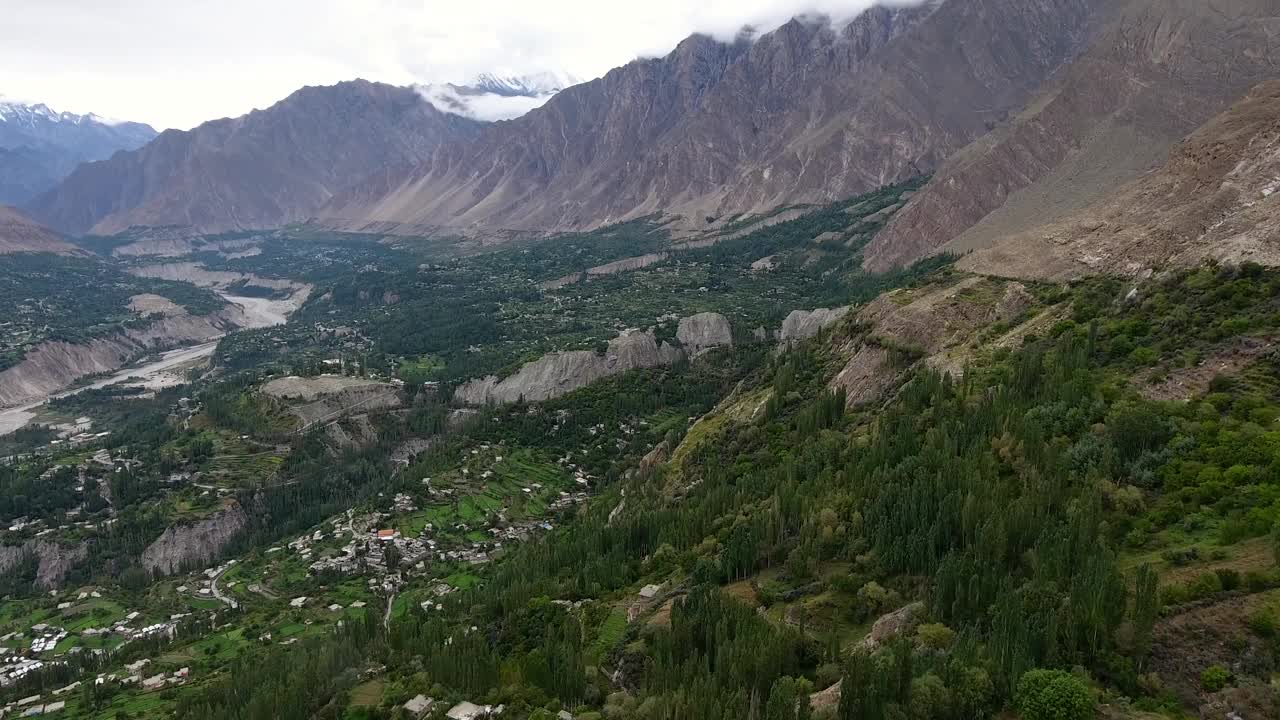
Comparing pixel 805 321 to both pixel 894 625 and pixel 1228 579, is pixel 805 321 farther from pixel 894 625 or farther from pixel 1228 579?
pixel 1228 579

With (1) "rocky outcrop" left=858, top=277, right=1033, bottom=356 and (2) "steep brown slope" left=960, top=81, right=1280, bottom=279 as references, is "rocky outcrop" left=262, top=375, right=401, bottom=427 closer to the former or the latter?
(1) "rocky outcrop" left=858, top=277, right=1033, bottom=356

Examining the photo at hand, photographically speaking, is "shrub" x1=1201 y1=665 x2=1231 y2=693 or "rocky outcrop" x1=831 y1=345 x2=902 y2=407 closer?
"shrub" x1=1201 y1=665 x2=1231 y2=693

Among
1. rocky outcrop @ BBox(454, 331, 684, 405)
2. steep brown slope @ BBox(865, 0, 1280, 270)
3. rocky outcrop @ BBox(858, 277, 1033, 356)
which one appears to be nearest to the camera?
rocky outcrop @ BBox(858, 277, 1033, 356)

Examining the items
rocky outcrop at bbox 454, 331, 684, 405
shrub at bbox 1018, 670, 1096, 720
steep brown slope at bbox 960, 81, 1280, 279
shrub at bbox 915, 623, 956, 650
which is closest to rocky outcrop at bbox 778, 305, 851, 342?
rocky outcrop at bbox 454, 331, 684, 405

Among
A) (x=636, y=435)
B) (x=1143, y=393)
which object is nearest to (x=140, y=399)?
(x=636, y=435)

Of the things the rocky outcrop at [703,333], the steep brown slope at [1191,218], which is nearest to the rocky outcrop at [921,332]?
the steep brown slope at [1191,218]

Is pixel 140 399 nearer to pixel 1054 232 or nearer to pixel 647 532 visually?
pixel 647 532

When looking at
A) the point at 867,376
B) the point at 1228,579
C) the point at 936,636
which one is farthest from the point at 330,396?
the point at 1228,579
